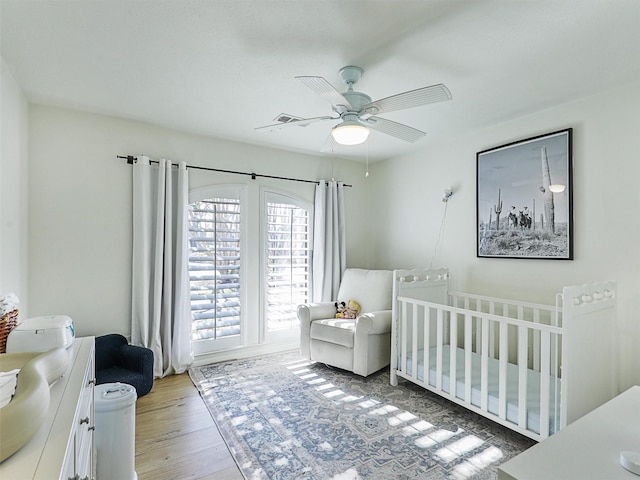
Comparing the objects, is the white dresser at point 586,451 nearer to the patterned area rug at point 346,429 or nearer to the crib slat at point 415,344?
the patterned area rug at point 346,429

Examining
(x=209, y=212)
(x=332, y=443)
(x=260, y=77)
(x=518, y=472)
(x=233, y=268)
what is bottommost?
(x=332, y=443)

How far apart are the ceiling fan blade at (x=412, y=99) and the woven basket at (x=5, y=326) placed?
7.22 ft

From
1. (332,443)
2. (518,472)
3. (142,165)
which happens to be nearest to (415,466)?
(332,443)

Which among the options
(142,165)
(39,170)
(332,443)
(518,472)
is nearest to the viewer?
(518,472)

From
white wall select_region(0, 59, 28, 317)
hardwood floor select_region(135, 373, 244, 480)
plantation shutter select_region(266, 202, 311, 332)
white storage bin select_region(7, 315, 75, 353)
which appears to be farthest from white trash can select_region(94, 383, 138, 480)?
plantation shutter select_region(266, 202, 311, 332)

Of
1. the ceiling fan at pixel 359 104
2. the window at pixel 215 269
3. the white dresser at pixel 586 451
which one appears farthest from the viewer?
the window at pixel 215 269

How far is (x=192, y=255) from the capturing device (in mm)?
3398

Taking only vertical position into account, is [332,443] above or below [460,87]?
below

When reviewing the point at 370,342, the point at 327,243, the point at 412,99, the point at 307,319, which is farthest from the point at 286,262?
the point at 412,99

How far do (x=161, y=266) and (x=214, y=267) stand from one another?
0.53 meters

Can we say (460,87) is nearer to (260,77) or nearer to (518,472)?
(260,77)

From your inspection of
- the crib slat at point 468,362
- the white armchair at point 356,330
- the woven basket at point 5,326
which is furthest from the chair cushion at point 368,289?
the woven basket at point 5,326

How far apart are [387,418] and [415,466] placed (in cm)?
53

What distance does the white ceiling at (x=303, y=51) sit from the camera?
1.62m
